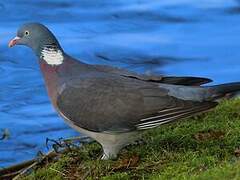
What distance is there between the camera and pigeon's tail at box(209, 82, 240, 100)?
559 cm

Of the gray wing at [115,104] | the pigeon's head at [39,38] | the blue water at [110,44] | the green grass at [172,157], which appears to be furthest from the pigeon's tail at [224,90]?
the blue water at [110,44]

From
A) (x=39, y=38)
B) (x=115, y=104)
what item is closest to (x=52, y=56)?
(x=39, y=38)

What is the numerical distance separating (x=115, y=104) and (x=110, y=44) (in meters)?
5.15

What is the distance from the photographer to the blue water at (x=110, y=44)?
8930 millimetres

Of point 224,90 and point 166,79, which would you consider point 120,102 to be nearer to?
point 166,79

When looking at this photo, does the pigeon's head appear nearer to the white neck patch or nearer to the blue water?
the white neck patch

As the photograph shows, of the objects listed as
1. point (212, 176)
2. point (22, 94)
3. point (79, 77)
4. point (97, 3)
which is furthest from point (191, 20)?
point (212, 176)

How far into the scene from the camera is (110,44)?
35.3 ft

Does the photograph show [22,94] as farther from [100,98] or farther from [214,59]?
[100,98]

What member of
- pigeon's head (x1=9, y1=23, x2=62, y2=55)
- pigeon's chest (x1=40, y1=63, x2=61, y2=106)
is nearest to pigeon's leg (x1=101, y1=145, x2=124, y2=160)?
pigeon's chest (x1=40, y1=63, x2=61, y2=106)

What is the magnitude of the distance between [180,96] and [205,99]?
0.17 meters

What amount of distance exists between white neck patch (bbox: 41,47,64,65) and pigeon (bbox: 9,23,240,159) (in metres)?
0.15

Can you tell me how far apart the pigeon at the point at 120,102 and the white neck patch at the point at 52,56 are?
5.8 inches

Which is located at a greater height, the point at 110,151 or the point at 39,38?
the point at 39,38
